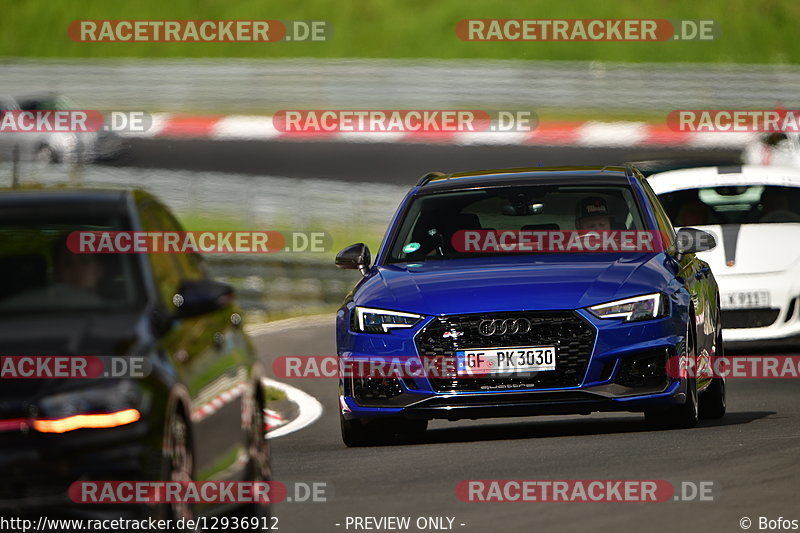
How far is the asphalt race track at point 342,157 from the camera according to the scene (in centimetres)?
3378

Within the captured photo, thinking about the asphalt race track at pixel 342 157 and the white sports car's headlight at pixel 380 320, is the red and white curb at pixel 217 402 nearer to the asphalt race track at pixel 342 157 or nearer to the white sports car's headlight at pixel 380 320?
the white sports car's headlight at pixel 380 320

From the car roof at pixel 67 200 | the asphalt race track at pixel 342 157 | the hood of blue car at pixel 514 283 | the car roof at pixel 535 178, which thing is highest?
the asphalt race track at pixel 342 157

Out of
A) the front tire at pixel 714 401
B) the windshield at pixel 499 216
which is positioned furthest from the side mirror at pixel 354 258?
the front tire at pixel 714 401

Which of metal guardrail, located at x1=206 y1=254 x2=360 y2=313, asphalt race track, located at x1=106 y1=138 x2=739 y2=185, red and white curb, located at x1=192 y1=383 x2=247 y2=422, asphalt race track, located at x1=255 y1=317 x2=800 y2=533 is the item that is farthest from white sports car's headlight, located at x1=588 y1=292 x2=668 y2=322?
asphalt race track, located at x1=106 y1=138 x2=739 y2=185

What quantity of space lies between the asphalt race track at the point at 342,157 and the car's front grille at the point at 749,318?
53.5 ft

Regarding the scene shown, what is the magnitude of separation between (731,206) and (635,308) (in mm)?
7235

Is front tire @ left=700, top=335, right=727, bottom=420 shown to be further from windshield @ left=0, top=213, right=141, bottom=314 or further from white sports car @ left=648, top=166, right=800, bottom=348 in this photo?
windshield @ left=0, top=213, right=141, bottom=314

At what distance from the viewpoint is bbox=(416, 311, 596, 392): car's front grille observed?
37.3ft

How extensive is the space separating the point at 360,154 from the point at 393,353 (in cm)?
2445

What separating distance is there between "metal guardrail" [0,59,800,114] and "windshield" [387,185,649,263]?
2189cm

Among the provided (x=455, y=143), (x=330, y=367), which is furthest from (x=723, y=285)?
(x=455, y=143)

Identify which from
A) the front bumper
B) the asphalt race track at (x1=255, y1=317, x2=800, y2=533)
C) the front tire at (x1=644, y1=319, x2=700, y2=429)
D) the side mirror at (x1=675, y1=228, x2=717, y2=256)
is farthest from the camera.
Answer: the side mirror at (x1=675, y1=228, x2=717, y2=256)

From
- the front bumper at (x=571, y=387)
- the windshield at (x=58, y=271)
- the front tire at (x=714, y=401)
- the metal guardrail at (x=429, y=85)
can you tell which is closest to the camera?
the windshield at (x=58, y=271)

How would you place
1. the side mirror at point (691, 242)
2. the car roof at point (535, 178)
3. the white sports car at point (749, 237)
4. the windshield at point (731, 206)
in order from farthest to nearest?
the windshield at point (731, 206), the white sports car at point (749, 237), the car roof at point (535, 178), the side mirror at point (691, 242)
